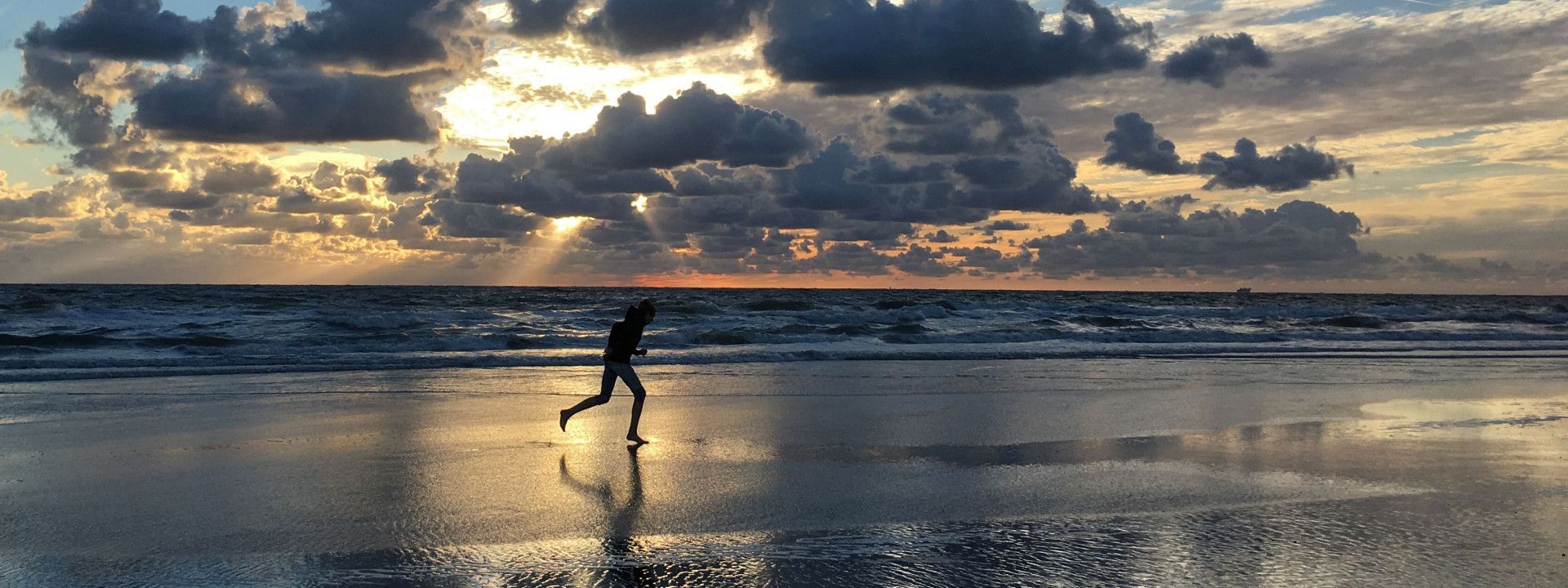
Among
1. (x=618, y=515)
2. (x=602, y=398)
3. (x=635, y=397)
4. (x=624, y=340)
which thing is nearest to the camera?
(x=618, y=515)

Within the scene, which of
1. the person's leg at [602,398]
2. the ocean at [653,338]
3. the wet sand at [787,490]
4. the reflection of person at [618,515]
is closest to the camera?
the reflection of person at [618,515]

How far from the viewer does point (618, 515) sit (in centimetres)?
739

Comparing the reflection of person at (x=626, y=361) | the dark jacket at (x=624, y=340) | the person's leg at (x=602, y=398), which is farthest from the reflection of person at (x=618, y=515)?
the dark jacket at (x=624, y=340)

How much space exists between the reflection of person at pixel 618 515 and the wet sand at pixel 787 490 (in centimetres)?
3

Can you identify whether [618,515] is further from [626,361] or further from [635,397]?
[626,361]

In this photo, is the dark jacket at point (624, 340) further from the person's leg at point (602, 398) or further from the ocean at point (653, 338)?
the ocean at point (653, 338)

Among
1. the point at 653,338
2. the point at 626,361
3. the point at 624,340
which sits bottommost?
the point at 653,338

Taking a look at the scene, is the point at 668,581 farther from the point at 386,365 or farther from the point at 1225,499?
the point at 386,365

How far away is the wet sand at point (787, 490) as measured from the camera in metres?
6.06

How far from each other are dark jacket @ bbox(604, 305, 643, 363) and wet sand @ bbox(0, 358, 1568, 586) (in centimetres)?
90

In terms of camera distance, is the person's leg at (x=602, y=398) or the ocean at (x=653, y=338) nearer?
the person's leg at (x=602, y=398)

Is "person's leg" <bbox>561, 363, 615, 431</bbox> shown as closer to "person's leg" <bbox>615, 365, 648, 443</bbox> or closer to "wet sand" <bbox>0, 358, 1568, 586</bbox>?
"person's leg" <bbox>615, 365, 648, 443</bbox>

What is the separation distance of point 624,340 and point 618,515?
389cm

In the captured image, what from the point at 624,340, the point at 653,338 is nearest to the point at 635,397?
the point at 624,340
